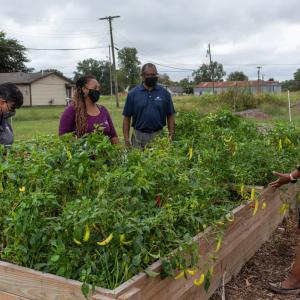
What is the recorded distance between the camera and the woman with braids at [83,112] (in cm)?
442

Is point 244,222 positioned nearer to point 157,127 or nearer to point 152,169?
point 152,169

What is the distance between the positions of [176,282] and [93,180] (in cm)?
79

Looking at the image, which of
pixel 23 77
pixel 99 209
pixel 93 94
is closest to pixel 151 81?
pixel 93 94

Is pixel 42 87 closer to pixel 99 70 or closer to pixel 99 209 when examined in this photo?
pixel 99 70

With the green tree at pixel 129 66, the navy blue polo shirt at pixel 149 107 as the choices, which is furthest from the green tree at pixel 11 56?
the navy blue polo shirt at pixel 149 107

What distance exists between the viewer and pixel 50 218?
95.4 inches

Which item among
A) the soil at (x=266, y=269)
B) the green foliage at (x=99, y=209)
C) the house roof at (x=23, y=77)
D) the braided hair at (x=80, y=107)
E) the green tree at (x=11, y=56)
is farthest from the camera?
the green tree at (x=11, y=56)

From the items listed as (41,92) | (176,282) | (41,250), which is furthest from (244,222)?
(41,92)

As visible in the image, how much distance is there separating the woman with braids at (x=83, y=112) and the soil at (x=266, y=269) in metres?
1.87

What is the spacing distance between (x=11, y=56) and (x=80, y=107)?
7127cm

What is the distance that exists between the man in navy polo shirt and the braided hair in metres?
1.08

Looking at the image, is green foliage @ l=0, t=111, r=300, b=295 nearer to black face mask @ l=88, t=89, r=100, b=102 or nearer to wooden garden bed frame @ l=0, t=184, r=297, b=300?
wooden garden bed frame @ l=0, t=184, r=297, b=300

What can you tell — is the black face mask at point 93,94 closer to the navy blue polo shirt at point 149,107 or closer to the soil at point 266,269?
the navy blue polo shirt at point 149,107

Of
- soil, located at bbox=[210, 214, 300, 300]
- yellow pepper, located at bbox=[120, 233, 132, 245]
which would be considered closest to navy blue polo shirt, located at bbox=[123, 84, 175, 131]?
soil, located at bbox=[210, 214, 300, 300]
